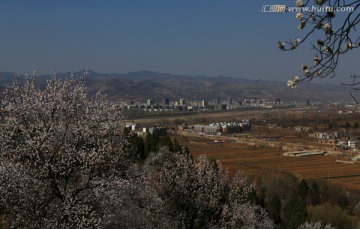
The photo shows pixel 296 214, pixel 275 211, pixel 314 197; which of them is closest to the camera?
pixel 296 214

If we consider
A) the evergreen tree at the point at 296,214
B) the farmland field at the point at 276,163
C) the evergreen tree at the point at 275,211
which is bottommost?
the farmland field at the point at 276,163

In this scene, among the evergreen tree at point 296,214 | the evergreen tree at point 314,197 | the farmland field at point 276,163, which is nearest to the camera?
the evergreen tree at point 296,214

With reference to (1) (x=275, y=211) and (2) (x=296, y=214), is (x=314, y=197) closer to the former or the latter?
(1) (x=275, y=211)

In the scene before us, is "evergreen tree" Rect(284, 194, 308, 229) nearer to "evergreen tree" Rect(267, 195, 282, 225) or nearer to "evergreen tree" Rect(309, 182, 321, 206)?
"evergreen tree" Rect(267, 195, 282, 225)

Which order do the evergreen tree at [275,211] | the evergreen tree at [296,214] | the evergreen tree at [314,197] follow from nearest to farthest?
the evergreen tree at [296,214] → the evergreen tree at [275,211] → the evergreen tree at [314,197]

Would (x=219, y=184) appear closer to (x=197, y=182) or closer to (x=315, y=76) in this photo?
(x=197, y=182)

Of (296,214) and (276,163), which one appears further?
(276,163)

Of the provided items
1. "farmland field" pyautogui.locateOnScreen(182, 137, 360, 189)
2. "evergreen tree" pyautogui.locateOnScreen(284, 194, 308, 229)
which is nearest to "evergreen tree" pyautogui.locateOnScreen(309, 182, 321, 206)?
"evergreen tree" pyautogui.locateOnScreen(284, 194, 308, 229)

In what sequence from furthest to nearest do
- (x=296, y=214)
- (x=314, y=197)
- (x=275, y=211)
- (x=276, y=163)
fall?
(x=276, y=163) < (x=314, y=197) < (x=275, y=211) < (x=296, y=214)

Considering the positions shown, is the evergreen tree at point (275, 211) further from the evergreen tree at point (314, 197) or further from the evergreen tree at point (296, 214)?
the evergreen tree at point (314, 197)

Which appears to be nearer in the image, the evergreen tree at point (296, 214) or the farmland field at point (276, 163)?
the evergreen tree at point (296, 214)

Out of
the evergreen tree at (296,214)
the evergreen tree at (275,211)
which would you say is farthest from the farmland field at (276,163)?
the evergreen tree at (296,214)

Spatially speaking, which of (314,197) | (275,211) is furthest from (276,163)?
(275,211)
